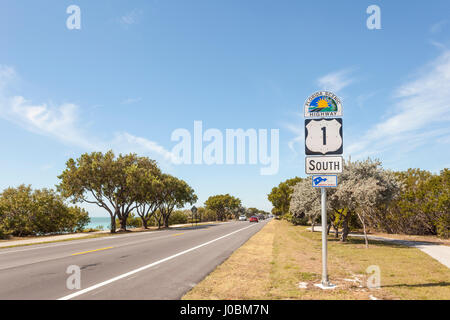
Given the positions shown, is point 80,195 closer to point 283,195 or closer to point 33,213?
point 33,213

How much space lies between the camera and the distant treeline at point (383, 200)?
1540 centimetres

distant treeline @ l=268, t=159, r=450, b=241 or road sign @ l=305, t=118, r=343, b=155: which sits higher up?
road sign @ l=305, t=118, r=343, b=155

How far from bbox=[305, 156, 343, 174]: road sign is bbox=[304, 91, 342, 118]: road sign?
44.3 inches

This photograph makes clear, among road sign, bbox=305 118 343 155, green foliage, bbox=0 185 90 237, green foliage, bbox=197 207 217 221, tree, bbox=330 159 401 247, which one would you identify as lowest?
green foliage, bbox=197 207 217 221

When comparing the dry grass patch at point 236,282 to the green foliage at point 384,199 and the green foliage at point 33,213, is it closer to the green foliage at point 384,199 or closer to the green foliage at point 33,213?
the green foliage at point 384,199

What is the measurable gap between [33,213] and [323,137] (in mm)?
32883

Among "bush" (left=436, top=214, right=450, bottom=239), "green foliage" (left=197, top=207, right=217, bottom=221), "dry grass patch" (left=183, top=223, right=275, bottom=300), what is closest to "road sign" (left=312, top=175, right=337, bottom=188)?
"dry grass patch" (left=183, top=223, right=275, bottom=300)

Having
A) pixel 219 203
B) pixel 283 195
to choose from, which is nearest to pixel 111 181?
pixel 283 195

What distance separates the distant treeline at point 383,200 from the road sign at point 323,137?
8928 millimetres

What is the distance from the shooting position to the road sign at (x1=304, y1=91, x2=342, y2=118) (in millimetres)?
7157

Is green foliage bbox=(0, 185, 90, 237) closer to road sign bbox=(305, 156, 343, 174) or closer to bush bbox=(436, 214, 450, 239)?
road sign bbox=(305, 156, 343, 174)
